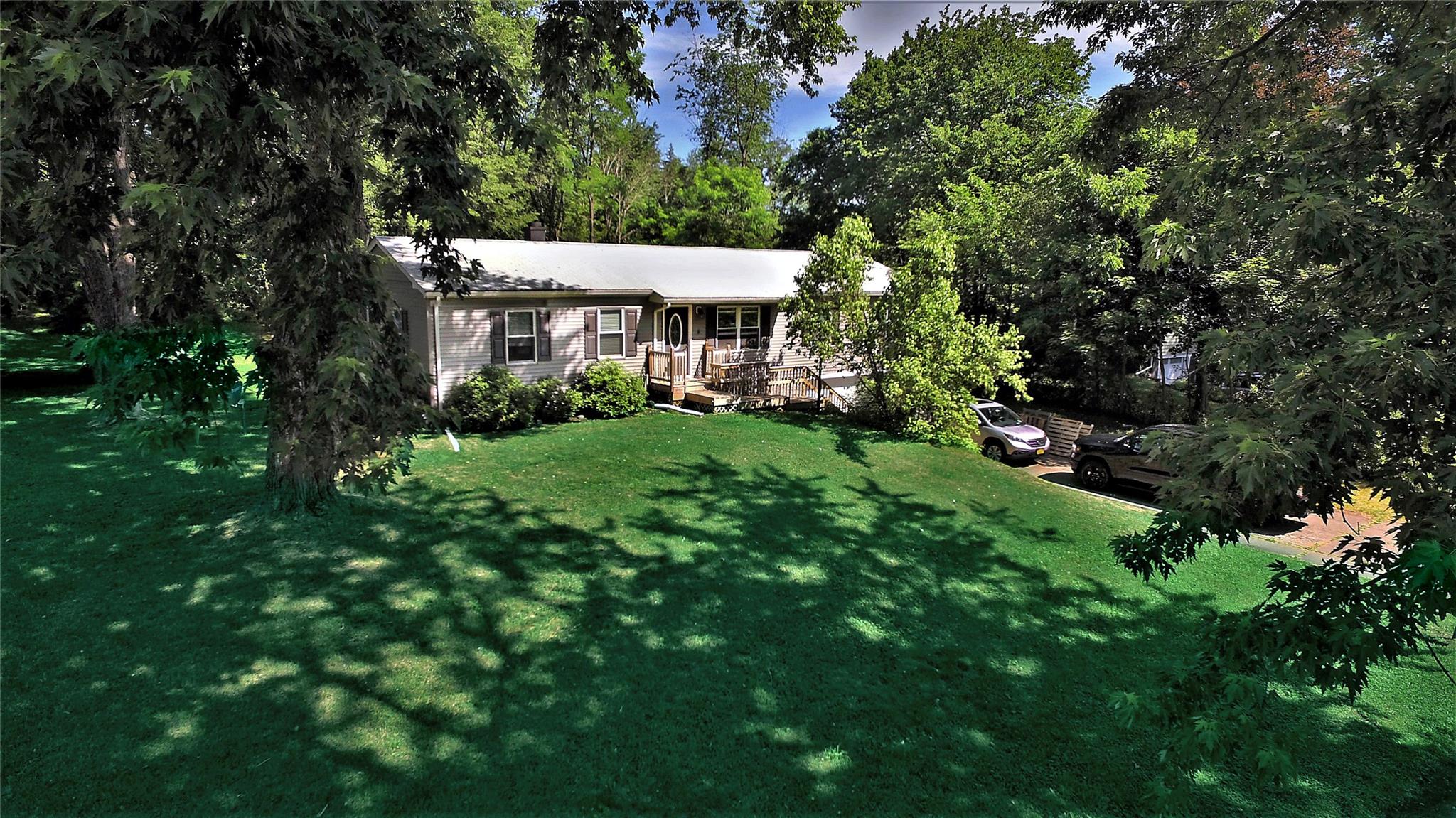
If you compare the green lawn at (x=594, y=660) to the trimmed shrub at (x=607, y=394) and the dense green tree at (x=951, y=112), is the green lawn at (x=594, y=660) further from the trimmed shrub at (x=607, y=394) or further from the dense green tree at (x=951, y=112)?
the dense green tree at (x=951, y=112)

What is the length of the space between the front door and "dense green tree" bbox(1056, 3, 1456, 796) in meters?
14.8

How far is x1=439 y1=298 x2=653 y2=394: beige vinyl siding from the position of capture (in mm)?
14727

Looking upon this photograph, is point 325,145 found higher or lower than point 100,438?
higher

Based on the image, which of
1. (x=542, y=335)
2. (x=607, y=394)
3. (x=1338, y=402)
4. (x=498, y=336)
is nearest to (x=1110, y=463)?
(x=607, y=394)

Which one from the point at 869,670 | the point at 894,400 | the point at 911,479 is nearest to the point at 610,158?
the point at 894,400

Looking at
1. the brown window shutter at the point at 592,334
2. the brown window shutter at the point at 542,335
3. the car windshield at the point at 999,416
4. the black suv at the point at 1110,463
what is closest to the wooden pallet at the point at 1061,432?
the car windshield at the point at 999,416

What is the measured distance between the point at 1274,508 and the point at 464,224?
6148 millimetres

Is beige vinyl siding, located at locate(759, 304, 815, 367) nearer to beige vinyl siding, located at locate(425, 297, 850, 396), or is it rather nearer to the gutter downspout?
beige vinyl siding, located at locate(425, 297, 850, 396)

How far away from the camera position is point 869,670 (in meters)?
5.97

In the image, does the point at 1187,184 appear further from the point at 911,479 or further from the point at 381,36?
the point at 911,479

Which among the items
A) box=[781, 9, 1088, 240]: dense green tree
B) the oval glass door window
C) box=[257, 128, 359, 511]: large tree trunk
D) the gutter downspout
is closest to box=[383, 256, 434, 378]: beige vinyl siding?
the gutter downspout

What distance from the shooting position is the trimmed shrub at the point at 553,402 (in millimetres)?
15078

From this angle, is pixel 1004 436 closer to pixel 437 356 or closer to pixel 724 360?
pixel 724 360

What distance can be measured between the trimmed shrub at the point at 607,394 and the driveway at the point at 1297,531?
9640 mm
